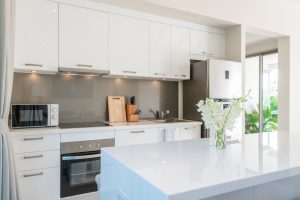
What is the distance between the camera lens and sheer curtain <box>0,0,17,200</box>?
1.87 metres

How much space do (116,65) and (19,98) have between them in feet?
3.96

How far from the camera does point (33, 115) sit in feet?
7.94

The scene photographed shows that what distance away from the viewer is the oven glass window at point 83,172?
2.38 metres

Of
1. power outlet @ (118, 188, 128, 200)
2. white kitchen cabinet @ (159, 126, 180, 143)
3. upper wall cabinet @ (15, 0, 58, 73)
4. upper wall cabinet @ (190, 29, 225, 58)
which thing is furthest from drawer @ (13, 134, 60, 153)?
upper wall cabinet @ (190, 29, 225, 58)

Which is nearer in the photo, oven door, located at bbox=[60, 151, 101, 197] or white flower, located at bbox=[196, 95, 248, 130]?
white flower, located at bbox=[196, 95, 248, 130]

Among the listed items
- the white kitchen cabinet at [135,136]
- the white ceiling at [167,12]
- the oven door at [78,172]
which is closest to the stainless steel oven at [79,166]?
the oven door at [78,172]

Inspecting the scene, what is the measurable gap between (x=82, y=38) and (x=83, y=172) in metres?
1.54

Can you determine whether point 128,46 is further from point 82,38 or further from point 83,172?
point 83,172

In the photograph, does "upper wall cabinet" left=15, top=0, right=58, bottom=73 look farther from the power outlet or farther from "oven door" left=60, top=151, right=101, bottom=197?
the power outlet

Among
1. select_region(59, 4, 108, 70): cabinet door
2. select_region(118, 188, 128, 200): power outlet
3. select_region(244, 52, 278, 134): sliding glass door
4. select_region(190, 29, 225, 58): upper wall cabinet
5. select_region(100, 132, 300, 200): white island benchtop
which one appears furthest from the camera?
select_region(244, 52, 278, 134): sliding glass door

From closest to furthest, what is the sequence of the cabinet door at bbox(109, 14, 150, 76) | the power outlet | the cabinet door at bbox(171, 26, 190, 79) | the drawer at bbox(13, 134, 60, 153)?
1. the power outlet
2. the drawer at bbox(13, 134, 60, 153)
3. the cabinet door at bbox(109, 14, 150, 76)
4. the cabinet door at bbox(171, 26, 190, 79)

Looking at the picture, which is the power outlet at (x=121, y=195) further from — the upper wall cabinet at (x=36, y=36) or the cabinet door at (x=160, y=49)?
the cabinet door at (x=160, y=49)

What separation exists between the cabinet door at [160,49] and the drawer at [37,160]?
5.38 feet

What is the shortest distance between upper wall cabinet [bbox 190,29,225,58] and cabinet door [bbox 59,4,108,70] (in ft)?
4.69
